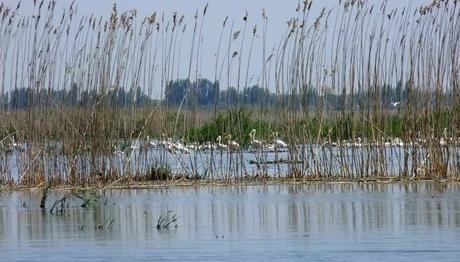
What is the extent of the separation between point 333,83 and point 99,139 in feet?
11.5

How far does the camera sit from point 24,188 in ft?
61.8

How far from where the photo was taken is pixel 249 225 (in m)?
13.5

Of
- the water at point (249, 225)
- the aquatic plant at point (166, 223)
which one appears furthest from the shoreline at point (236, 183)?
the aquatic plant at point (166, 223)

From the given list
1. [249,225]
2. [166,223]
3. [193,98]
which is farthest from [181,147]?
[249,225]

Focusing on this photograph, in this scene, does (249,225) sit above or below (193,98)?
below

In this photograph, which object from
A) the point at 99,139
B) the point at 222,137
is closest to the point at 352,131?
the point at 222,137

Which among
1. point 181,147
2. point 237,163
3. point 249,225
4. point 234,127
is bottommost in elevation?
point 249,225

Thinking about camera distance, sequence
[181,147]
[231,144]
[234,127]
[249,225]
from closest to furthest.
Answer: [249,225] → [231,144] → [234,127] → [181,147]

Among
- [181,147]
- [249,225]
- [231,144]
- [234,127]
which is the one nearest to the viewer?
[249,225]

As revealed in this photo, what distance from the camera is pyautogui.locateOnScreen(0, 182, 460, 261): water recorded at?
1102 cm

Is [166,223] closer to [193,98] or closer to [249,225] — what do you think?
[249,225]

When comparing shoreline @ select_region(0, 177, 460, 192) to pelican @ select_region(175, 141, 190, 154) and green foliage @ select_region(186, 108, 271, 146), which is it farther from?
green foliage @ select_region(186, 108, 271, 146)

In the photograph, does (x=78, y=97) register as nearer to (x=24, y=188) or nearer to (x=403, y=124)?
(x=24, y=188)

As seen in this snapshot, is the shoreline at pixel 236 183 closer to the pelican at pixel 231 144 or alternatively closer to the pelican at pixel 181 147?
the pelican at pixel 231 144
